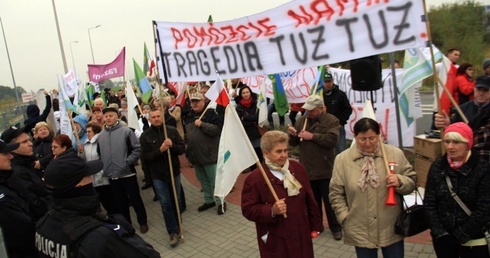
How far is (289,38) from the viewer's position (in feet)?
11.9

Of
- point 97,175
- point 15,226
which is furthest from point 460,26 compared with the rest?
point 15,226

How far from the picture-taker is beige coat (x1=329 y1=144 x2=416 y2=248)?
10.2 ft

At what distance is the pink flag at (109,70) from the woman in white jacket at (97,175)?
3.68 meters

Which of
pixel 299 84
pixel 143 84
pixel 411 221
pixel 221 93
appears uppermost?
pixel 143 84

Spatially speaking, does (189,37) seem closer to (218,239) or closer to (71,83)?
(218,239)

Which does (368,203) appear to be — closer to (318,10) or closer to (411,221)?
(411,221)

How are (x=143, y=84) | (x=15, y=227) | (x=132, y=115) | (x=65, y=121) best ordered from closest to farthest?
(x=15, y=227)
(x=132, y=115)
(x=65, y=121)
(x=143, y=84)

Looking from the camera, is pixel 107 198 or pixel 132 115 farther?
pixel 132 115

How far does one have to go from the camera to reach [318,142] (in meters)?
4.57

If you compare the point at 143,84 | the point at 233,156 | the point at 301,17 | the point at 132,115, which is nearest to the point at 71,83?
the point at 143,84

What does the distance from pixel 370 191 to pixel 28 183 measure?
2.96 metres

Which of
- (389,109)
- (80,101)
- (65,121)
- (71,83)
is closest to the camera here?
(65,121)

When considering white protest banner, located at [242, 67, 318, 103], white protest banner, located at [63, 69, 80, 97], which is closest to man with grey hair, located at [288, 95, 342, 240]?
white protest banner, located at [242, 67, 318, 103]

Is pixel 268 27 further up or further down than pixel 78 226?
further up
